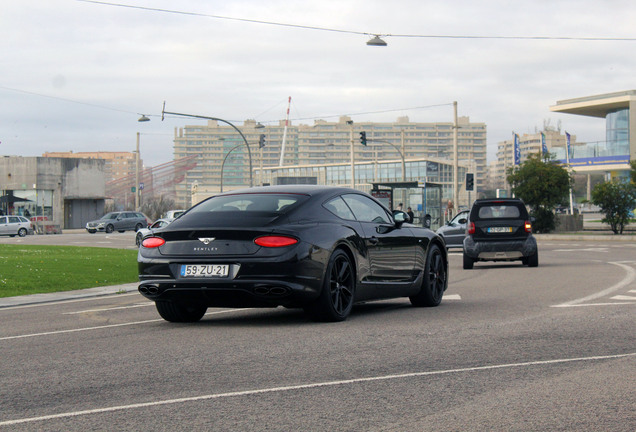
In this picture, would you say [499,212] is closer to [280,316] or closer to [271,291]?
[280,316]

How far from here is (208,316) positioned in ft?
35.4

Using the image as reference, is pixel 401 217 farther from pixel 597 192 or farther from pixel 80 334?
pixel 597 192

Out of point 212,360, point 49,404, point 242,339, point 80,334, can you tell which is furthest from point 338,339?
point 49,404

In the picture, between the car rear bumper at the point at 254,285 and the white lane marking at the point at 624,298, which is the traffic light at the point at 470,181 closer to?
the white lane marking at the point at 624,298

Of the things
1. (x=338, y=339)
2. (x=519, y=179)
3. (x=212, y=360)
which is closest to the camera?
(x=212, y=360)

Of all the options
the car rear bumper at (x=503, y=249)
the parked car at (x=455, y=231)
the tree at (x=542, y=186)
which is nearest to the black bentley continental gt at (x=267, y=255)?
the car rear bumper at (x=503, y=249)

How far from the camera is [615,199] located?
4509 centimetres

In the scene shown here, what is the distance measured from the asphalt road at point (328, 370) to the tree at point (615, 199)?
35.2m

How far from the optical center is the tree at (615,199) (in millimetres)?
44906

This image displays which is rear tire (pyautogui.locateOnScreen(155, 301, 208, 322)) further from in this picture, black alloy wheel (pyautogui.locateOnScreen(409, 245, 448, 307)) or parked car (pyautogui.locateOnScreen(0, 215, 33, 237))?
parked car (pyautogui.locateOnScreen(0, 215, 33, 237))

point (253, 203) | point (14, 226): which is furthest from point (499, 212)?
point (14, 226)

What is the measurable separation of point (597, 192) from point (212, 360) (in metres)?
40.9

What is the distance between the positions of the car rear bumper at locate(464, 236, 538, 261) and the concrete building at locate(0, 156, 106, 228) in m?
65.2

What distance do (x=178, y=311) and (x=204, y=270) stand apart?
1101 mm
